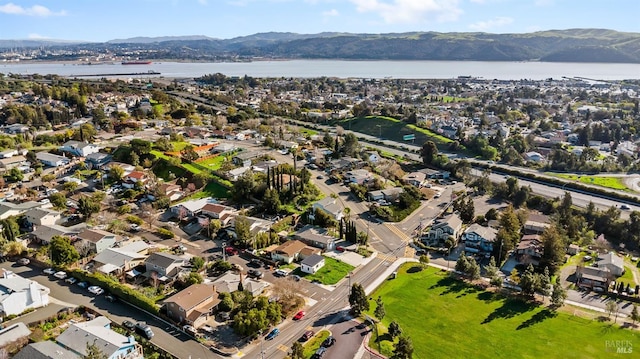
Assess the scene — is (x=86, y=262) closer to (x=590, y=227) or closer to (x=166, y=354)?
(x=166, y=354)

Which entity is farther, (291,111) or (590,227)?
(291,111)

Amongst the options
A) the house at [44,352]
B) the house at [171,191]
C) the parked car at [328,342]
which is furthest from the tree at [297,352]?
the house at [171,191]

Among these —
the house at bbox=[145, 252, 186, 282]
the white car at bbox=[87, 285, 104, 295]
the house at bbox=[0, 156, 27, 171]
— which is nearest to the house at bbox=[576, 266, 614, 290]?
the house at bbox=[145, 252, 186, 282]

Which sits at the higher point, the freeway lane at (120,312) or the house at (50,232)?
the house at (50,232)

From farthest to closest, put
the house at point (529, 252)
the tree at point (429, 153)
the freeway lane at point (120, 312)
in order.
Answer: the tree at point (429, 153), the house at point (529, 252), the freeway lane at point (120, 312)

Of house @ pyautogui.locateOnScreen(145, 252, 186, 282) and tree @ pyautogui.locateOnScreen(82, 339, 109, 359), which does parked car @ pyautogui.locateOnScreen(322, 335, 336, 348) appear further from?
house @ pyautogui.locateOnScreen(145, 252, 186, 282)

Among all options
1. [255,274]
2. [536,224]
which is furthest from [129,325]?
[536,224]

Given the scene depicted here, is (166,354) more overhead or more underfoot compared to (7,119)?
more underfoot

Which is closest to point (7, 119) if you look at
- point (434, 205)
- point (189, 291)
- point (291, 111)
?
point (291, 111)

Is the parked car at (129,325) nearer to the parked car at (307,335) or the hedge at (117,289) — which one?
the hedge at (117,289)
